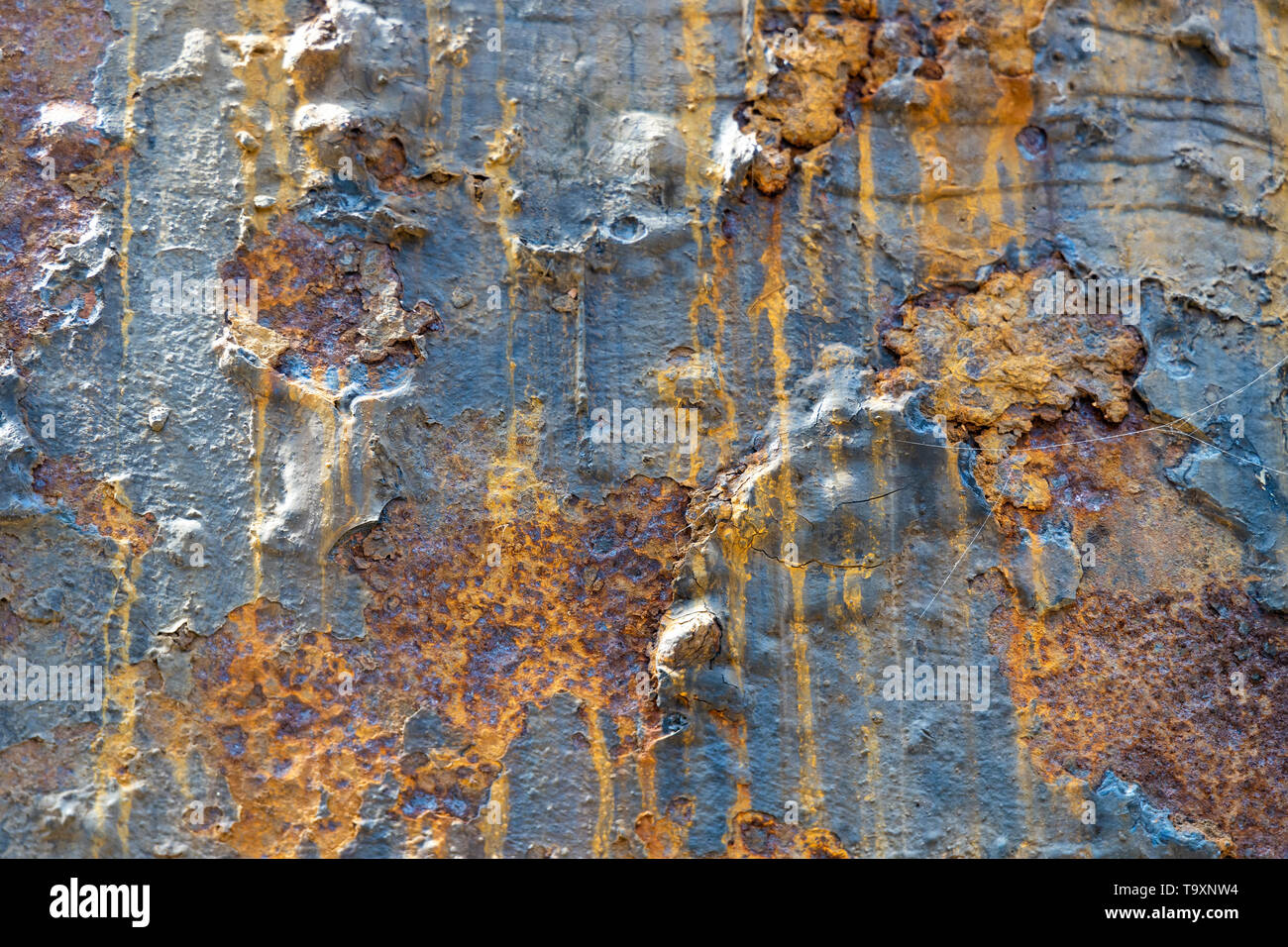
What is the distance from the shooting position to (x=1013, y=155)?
3520mm

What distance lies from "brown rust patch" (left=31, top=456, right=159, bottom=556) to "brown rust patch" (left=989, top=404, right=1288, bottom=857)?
7.45ft

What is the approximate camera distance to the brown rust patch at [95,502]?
3035 millimetres

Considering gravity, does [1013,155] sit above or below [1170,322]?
above

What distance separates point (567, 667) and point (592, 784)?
0.31 meters

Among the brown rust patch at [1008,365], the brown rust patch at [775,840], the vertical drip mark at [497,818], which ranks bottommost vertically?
the brown rust patch at [775,840]

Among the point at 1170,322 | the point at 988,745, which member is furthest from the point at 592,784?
the point at 1170,322

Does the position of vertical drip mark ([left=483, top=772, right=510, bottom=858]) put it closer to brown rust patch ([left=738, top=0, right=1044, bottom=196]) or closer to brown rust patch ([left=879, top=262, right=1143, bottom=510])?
brown rust patch ([left=879, top=262, right=1143, bottom=510])

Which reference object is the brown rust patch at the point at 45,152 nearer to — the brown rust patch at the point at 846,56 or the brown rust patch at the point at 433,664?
the brown rust patch at the point at 433,664

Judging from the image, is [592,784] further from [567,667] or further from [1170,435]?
[1170,435]

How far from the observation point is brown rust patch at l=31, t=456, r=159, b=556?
304cm

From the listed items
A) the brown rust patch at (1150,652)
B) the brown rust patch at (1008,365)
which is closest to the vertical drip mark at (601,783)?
the brown rust patch at (1150,652)

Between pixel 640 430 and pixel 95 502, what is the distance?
4.73ft

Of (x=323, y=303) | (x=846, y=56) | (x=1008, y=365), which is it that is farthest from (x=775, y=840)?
(x=846, y=56)

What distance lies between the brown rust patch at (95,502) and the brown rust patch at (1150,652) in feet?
7.45
